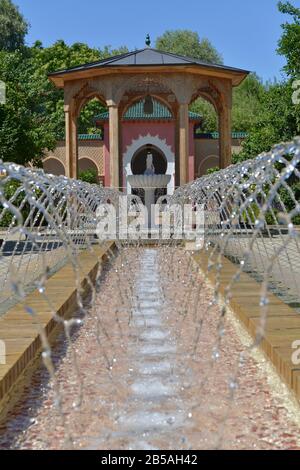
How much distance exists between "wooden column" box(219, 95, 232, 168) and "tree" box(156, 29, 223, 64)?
1232 inches

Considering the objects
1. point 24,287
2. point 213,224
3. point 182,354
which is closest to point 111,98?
point 213,224

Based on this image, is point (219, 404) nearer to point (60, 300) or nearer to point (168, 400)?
point (168, 400)

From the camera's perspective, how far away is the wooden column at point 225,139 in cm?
1600

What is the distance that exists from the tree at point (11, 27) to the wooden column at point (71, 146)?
911 inches

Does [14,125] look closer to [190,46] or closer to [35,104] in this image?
[35,104]

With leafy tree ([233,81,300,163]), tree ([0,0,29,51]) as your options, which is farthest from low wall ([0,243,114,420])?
tree ([0,0,29,51])

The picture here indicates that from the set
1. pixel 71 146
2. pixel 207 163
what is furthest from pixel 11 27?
pixel 71 146

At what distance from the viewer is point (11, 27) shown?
122ft

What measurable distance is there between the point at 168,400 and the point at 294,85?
11.9m

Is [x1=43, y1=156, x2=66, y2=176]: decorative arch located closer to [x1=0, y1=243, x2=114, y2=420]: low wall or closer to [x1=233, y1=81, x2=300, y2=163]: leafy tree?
[x1=233, y1=81, x2=300, y2=163]: leafy tree

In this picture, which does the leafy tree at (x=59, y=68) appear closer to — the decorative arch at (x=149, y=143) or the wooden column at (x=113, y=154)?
the decorative arch at (x=149, y=143)

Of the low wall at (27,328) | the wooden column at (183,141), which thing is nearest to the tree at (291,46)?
the wooden column at (183,141)

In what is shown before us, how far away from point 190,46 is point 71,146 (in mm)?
33219

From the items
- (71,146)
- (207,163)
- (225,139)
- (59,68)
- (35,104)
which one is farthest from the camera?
→ (59,68)
